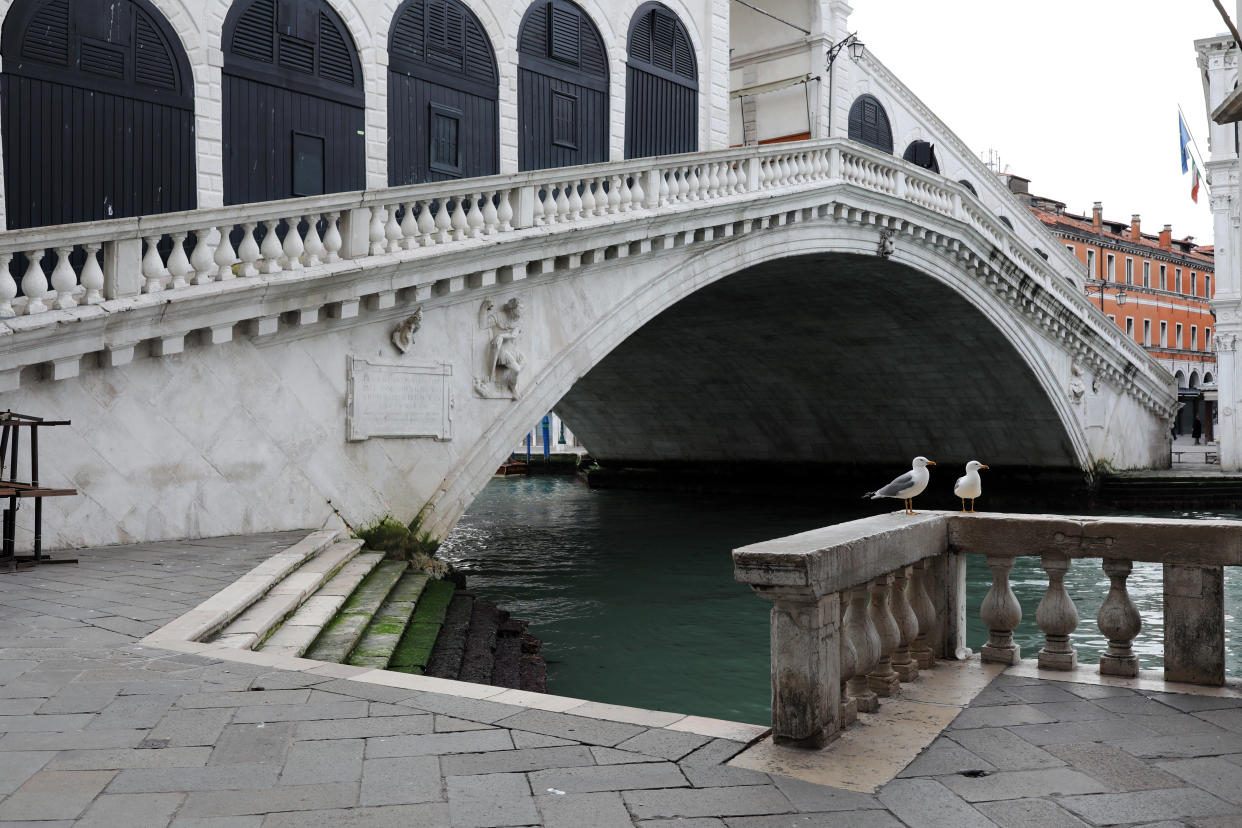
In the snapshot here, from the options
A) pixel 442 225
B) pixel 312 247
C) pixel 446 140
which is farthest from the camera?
pixel 446 140

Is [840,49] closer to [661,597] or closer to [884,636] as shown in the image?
[661,597]

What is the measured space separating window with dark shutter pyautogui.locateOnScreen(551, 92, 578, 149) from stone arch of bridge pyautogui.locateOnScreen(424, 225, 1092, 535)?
84.7 inches

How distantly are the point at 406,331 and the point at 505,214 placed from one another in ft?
4.84

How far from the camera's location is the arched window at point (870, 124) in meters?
18.5

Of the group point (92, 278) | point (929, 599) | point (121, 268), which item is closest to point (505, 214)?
point (121, 268)

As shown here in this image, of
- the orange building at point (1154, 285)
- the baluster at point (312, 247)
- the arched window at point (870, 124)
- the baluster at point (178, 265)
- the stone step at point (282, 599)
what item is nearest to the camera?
the stone step at point (282, 599)

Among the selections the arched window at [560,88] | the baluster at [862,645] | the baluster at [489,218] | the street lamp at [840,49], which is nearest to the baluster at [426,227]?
the baluster at [489,218]

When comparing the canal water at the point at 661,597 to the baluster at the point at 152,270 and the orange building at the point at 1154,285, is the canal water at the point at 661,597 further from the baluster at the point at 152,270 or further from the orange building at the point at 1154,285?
the orange building at the point at 1154,285

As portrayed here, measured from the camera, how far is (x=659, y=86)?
46.2 feet

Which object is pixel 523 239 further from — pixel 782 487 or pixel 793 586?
pixel 782 487

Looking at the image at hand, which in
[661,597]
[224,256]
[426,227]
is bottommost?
[661,597]

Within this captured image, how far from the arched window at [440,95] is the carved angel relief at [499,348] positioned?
2.00 m

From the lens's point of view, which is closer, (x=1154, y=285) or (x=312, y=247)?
(x=312, y=247)

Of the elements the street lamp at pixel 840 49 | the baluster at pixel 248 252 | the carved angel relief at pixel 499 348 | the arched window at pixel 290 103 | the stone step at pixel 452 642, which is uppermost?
the street lamp at pixel 840 49
